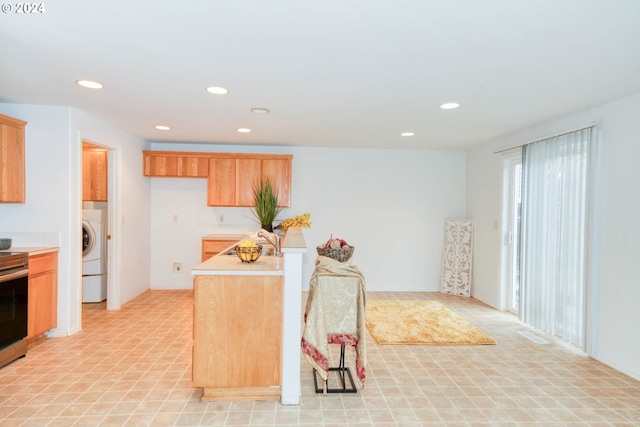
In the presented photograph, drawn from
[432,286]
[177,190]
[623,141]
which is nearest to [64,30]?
[177,190]

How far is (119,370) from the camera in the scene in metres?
2.86

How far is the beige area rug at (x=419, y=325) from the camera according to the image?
3.65 meters

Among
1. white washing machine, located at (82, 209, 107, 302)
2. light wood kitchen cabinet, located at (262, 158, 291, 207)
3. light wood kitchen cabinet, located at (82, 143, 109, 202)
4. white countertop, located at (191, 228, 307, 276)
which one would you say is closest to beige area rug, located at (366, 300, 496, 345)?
white countertop, located at (191, 228, 307, 276)

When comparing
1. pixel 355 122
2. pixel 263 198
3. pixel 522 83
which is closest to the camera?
pixel 522 83

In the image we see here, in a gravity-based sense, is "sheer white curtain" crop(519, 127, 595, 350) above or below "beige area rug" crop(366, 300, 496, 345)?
above

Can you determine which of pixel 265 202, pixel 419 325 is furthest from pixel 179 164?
pixel 419 325

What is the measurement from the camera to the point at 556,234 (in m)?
3.73

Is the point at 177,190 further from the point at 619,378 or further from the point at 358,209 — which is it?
the point at 619,378

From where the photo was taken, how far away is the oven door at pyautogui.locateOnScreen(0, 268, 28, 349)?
2.85m

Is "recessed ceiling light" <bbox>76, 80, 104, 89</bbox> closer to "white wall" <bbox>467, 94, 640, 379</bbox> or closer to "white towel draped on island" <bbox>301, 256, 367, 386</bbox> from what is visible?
"white towel draped on island" <bbox>301, 256, 367, 386</bbox>

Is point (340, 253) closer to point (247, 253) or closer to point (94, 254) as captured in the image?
point (247, 253)

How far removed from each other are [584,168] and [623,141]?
1.32ft

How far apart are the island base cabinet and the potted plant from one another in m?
2.64

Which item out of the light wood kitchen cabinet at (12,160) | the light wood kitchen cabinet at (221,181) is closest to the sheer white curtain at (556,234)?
the light wood kitchen cabinet at (221,181)
